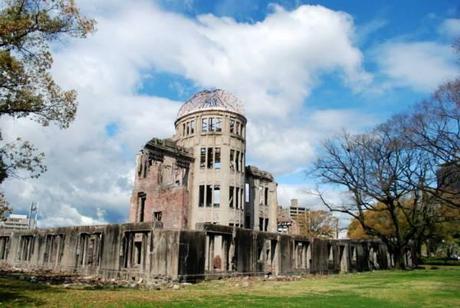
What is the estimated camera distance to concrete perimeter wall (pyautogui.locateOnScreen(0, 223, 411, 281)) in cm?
2155

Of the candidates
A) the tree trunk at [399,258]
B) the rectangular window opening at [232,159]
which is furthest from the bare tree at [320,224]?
the tree trunk at [399,258]

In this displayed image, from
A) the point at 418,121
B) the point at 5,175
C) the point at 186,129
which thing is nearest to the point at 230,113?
the point at 186,129

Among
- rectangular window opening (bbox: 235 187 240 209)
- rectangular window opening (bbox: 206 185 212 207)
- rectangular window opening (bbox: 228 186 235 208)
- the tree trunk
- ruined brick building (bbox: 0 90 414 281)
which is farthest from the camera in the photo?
rectangular window opening (bbox: 235 187 240 209)

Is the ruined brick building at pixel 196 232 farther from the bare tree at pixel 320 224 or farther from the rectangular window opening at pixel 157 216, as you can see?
the bare tree at pixel 320 224

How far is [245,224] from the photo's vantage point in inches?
1766

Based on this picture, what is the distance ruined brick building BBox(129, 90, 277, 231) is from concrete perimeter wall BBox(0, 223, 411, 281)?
20.5ft

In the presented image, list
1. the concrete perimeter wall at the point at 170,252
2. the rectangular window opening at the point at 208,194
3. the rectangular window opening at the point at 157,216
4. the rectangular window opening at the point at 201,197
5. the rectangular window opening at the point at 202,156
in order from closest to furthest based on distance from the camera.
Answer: the concrete perimeter wall at the point at 170,252 → the rectangular window opening at the point at 201,197 → the rectangular window opening at the point at 157,216 → the rectangular window opening at the point at 208,194 → the rectangular window opening at the point at 202,156

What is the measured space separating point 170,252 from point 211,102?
24117 mm

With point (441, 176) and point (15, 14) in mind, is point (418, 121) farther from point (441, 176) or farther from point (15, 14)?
point (15, 14)

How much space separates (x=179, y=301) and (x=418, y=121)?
72.0ft

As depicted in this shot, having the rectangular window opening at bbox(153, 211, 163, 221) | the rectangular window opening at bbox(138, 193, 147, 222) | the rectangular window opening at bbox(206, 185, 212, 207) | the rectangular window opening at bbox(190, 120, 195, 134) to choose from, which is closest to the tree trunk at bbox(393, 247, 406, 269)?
the rectangular window opening at bbox(206, 185, 212, 207)

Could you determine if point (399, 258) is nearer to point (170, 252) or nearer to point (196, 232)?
point (196, 232)

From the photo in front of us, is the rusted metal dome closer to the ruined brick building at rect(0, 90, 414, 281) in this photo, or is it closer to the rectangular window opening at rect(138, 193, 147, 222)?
the ruined brick building at rect(0, 90, 414, 281)

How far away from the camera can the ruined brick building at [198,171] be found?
40.1m
